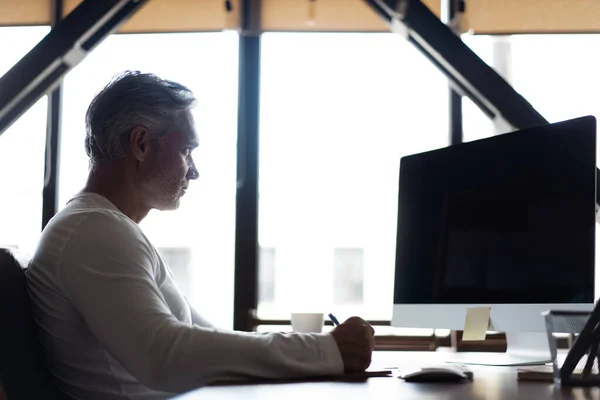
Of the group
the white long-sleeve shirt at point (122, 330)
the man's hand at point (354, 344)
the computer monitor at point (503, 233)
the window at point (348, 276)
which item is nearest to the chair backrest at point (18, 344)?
the white long-sleeve shirt at point (122, 330)

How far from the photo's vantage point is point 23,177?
3.63 m

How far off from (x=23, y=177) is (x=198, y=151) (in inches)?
37.7

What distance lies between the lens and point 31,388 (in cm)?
126

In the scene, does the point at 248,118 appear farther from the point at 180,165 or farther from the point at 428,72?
the point at 180,165

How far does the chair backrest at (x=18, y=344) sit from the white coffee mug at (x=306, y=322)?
0.75 meters

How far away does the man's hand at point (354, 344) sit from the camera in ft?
4.08

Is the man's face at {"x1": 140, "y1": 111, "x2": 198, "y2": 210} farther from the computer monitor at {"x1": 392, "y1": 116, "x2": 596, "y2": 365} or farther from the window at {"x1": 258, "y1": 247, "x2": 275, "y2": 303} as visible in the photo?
the window at {"x1": 258, "y1": 247, "x2": 275, "y2": 303}

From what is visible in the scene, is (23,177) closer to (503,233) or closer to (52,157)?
(52,157)

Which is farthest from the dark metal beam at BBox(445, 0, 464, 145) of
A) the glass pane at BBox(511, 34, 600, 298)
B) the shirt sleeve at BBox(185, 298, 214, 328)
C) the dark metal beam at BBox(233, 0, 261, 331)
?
the shirt sleeve at BBox(185, 298, 214, 328)

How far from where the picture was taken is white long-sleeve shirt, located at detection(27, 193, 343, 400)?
45.6 inches

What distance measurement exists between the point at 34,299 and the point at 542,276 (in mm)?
1038

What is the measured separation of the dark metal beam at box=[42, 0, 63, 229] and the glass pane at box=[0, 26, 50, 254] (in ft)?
0.15

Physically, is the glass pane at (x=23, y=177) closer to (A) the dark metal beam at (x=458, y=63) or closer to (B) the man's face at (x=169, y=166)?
(A) the dark metal beam at (x=458, y=63)

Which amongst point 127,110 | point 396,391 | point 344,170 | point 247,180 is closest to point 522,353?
point 396,391
